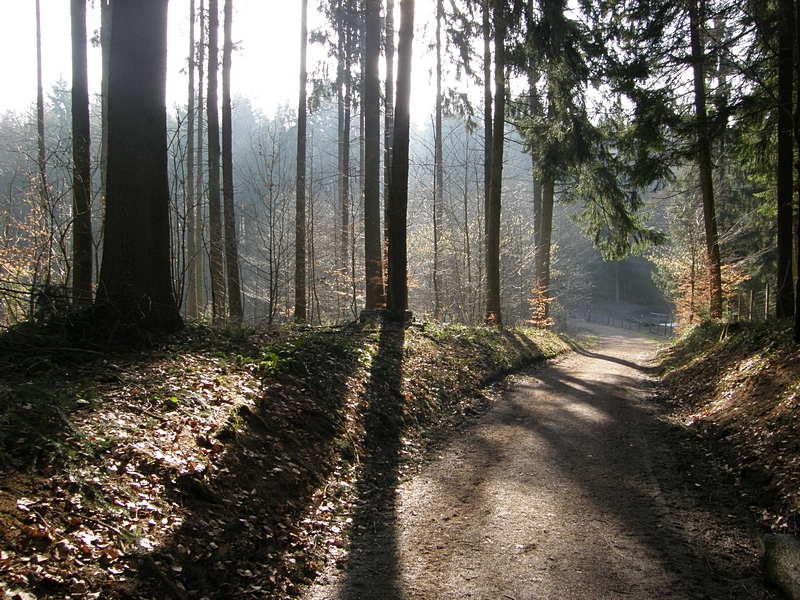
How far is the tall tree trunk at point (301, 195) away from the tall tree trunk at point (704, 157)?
1030cm

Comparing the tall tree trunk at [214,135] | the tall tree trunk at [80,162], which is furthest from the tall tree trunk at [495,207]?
the tall tree trunk at [80,162]

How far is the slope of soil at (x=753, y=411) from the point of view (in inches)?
178

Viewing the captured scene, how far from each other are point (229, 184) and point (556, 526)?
12.7 metres

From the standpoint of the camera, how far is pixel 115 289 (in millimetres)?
5781

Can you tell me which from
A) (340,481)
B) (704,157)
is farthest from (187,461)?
(704,157)

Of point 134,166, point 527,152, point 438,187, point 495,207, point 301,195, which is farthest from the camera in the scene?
point 438,187

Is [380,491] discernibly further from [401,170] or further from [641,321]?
[641,321]

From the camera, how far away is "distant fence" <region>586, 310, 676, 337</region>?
4154 cm

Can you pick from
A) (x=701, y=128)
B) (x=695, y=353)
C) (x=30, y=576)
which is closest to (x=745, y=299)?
(x=695, y=353)

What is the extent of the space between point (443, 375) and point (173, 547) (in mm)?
6297

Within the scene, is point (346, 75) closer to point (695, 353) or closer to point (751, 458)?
point (695, 353)

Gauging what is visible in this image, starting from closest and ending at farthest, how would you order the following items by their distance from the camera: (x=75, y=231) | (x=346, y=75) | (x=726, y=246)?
(x=75, y=231)
(x=346, y=75)
(x=726, y=246)

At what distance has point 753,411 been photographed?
6.23 metres

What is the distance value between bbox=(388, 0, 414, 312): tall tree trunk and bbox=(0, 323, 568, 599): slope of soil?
12.3 feet
